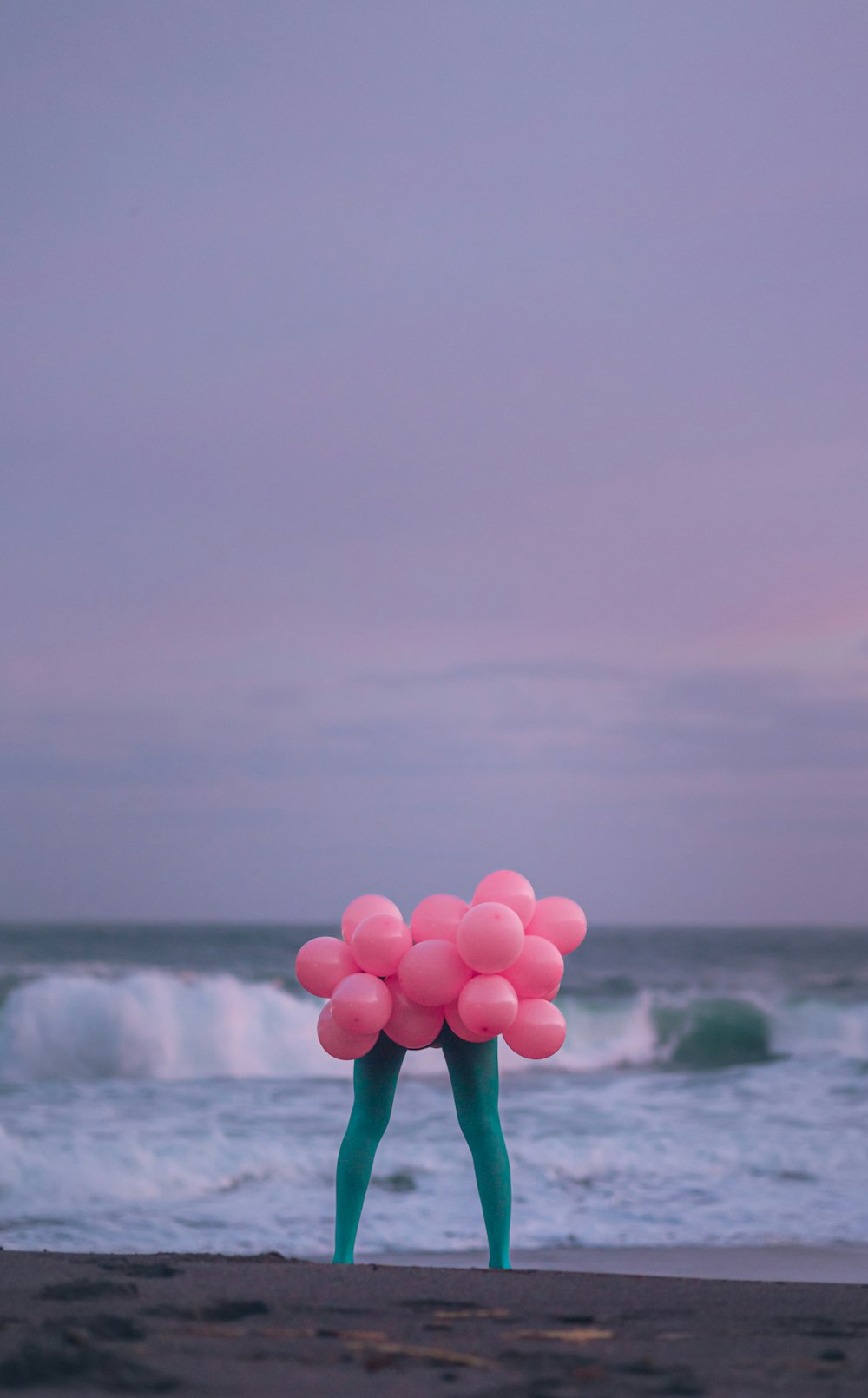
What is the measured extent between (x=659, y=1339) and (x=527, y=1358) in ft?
1.33

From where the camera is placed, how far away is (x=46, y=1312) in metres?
3.44

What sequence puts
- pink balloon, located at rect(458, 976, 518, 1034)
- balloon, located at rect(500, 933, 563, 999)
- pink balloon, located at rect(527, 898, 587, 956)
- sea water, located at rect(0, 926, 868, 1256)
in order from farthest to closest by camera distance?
sea water, located at rect(0, 926, 868, 1256), pink balloon, located at rect(527, 898, 587, 956), balloon, located at rect(500, 933, 563, 999), pink balloon, located at rect(458, 976, 518, 1034)

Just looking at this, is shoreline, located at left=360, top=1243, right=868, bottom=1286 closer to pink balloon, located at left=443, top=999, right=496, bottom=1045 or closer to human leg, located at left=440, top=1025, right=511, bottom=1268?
human leg, located at left=440, top=1025, right=511, bottom=1268

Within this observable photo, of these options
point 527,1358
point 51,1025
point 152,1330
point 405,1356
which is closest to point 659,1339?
point 527,1358

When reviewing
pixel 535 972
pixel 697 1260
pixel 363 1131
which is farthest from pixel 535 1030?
pixel 697 1260

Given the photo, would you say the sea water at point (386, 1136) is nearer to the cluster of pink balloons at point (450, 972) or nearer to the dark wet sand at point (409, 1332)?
the cluster of pink balloons at point (450, 972)

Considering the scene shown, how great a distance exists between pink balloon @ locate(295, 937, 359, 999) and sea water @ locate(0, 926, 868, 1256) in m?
3.73

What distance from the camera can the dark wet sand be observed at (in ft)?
9.16

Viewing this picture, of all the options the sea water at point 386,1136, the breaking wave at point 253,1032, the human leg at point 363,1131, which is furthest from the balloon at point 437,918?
the breaking wave at point 253,1032

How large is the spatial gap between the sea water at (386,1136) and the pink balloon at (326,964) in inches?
147

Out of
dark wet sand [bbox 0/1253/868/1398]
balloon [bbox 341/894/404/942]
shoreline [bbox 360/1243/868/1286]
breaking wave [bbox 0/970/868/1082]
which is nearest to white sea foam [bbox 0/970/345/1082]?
breaking wave [bbox 0/970/868/1082]

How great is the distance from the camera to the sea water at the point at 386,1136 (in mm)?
8891

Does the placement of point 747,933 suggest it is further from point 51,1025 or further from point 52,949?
point 51,1025

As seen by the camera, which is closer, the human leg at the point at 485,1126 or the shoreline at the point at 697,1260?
the human leg at the point at 485,1126
